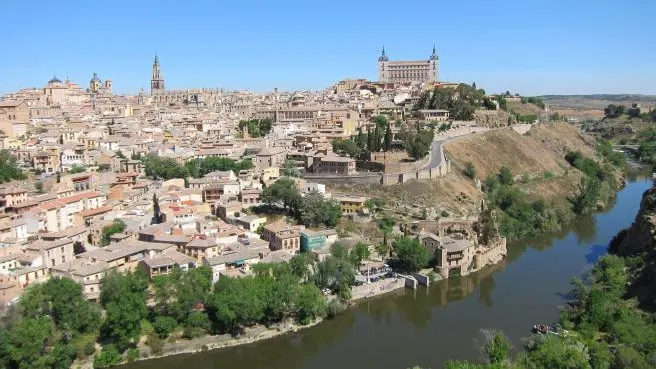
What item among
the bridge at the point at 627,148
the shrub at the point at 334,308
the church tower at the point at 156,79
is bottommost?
the shrub at the point at 334,308

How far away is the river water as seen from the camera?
14211 millimetres

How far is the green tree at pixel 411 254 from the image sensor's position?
19.3 metres

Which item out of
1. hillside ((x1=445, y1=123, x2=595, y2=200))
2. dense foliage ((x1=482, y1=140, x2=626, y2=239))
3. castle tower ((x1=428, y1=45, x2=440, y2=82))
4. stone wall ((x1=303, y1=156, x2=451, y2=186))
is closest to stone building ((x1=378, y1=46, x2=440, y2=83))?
castle tower ((x1=428, y1=45, x2=440, y2=82))

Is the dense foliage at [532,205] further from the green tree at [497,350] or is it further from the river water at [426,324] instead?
the green tree at [497,350]

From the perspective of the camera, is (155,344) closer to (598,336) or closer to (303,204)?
(303,204)

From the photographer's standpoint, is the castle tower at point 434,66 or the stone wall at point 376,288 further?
the castle tower at point 434,66

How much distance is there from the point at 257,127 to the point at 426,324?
2450cm

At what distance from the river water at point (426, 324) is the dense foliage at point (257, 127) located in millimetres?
18947

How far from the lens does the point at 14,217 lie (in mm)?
19312

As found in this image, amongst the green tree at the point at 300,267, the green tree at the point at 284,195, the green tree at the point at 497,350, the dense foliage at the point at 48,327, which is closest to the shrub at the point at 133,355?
the dense foliage at the point at 48,327

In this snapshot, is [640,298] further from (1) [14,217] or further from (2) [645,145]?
(2) [645,145]

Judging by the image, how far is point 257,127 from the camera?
38844mm

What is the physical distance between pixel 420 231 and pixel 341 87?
1731 inches

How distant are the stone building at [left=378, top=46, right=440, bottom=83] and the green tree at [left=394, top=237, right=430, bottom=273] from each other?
154ft
